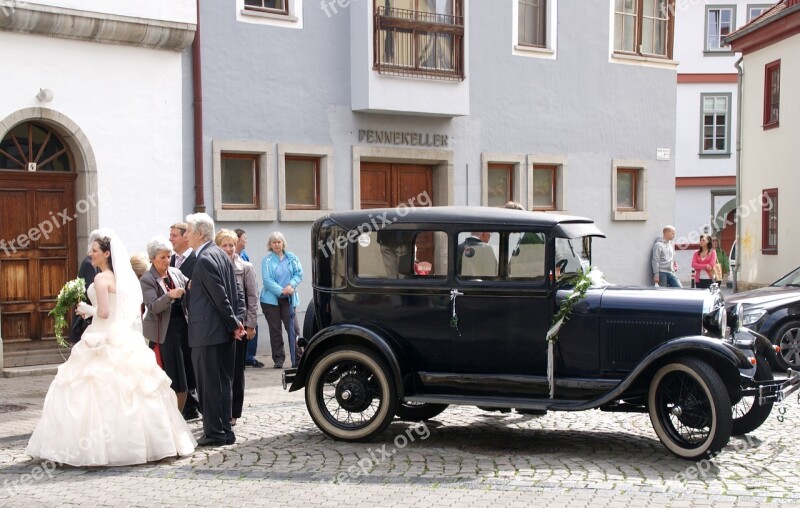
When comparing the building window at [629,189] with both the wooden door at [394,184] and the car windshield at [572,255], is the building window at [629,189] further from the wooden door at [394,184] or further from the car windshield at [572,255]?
the car windshield at [572,255]

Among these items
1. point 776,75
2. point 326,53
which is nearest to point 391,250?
point 326,53

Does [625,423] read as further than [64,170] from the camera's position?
No

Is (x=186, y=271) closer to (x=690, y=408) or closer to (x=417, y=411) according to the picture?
(x=417, y=411)

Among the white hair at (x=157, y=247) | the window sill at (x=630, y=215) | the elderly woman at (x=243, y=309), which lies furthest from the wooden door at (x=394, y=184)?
the white hair at (x=157, y=247)

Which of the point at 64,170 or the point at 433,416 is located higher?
the point at 64,170

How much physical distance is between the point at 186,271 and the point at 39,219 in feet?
15.6

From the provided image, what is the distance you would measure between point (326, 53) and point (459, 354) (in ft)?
29.7

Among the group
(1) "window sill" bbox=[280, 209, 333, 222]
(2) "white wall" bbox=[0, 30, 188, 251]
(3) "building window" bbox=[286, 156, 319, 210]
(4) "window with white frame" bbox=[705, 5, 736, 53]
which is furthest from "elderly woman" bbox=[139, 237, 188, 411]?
(4) "window with white frame" bbox=[705, 5, 736, 53]

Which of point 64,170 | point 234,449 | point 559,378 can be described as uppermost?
point 64,170

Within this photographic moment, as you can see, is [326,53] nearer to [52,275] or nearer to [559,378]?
[52,275]

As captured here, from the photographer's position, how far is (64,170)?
569 inches
